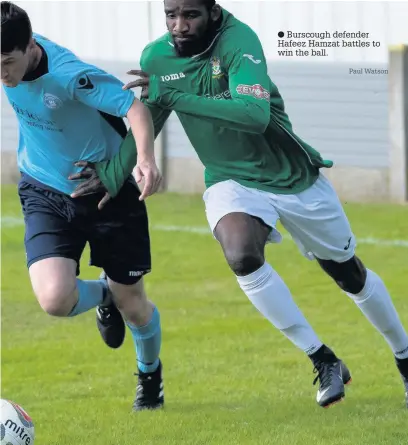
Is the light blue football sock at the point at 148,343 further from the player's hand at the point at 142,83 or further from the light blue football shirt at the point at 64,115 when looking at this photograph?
the player's hand at the point at 142,83

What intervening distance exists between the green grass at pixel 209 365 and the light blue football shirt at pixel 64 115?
1.31m

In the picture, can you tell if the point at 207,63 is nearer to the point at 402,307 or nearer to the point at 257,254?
the point at 257,254

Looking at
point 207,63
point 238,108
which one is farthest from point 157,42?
point 238,108

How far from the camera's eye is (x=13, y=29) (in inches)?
233

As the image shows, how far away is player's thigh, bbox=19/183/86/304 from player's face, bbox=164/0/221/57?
1039mm

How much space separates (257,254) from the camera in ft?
19.8

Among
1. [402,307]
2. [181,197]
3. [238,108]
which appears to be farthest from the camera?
[181,197]

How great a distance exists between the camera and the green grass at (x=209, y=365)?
619cm

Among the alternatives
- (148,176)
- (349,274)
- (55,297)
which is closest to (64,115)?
(148,176)

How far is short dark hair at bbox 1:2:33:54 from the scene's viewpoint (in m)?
5.89

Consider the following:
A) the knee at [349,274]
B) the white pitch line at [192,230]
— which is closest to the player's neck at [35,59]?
the knee at [349,274]

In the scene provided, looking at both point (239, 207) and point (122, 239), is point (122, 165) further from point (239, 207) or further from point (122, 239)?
point (239, 207)

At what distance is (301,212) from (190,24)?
108 cm

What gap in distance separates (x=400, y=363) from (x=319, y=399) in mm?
550
